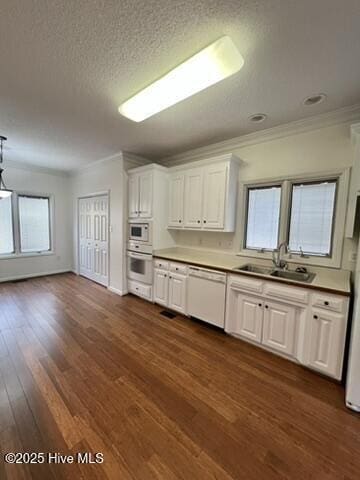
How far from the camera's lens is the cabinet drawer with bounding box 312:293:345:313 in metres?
1.89

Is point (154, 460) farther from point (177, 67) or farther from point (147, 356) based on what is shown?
point (177, 67)

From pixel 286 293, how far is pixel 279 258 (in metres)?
0.70

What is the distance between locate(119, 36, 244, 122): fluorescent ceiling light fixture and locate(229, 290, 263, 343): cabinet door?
224 centimetres

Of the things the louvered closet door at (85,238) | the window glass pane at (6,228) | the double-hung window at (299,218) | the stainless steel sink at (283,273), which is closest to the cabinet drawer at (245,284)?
the stainless steel sink at (283,273)

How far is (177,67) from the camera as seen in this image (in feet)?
5.32

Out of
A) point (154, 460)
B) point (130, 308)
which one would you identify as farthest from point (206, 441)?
point (130, 308)

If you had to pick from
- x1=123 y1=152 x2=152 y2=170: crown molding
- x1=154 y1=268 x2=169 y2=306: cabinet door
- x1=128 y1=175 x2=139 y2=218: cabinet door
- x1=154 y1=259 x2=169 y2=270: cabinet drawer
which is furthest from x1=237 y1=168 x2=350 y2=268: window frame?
x1=123 y1=152 x2=152 y2=170: crown molding

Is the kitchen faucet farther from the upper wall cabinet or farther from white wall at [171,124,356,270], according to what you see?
the upper wall cabinet

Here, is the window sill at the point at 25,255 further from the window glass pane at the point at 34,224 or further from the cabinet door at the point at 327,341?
the cabinet door at the point at 327,341

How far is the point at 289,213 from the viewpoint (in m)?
2.75

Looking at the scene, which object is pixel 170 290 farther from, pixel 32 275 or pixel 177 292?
pixel 32 275

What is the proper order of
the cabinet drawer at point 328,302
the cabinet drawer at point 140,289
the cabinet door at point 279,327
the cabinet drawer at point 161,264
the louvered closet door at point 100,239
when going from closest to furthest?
the cabinet drawer at point 328,302, the cabinet door at point 279,327, the cabinet drawer at point 161,264, the cabinet drawer at point 140,289, the louvered closet door at point 100,239

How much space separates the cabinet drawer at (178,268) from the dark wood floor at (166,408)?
84 centimetres

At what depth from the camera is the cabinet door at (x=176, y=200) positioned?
138 inches
